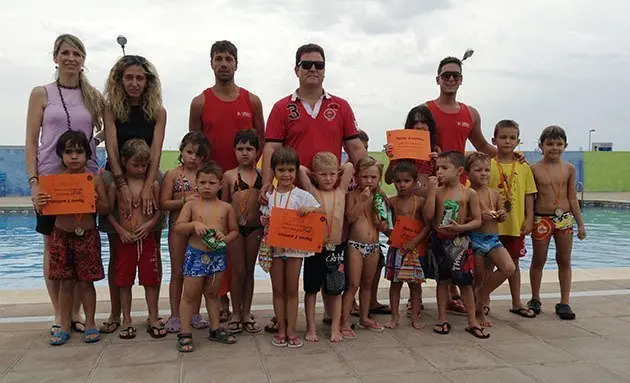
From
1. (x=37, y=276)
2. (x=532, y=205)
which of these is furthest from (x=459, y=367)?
(x=37, y=276)

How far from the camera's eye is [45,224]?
3.58m

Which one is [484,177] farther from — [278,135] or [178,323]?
[178,323]

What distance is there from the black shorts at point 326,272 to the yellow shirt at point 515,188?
157 centimetres

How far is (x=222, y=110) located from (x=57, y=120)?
47.9 inches

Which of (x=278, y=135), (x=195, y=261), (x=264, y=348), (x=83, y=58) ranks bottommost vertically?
(x=264, y=348)

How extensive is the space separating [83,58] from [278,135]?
1.61 m

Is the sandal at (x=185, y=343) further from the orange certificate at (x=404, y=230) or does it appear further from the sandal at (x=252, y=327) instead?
the orange certificate at (x=404, y=230)

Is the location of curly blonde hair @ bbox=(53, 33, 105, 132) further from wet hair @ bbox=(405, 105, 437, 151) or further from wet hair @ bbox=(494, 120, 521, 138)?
wet hair @ bbox=(494, 120, 521, 138)

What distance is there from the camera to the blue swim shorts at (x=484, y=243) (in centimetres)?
400

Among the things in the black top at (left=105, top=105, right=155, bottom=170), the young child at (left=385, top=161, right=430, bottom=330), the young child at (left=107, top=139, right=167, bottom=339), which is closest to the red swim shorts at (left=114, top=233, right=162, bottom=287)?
the young child at (left=107, top=139, right=167, bottom=339)

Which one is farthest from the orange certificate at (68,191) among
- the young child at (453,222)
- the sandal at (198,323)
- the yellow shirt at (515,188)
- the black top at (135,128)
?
the yellow shirt at (515,188)

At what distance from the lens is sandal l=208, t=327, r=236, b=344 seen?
358 centimetres

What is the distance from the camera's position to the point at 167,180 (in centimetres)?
378

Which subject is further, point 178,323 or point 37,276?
point 37,276
